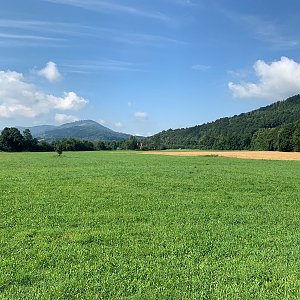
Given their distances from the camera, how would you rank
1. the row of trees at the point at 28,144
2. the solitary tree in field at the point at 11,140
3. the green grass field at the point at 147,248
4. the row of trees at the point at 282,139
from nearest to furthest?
the green grass field at the point at 147,248, the row of trees at the point at 282,139, the solitary tree in field at the point at 11,140, the row of trees at the point at 28,144

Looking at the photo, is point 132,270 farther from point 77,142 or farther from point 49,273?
point 77,142

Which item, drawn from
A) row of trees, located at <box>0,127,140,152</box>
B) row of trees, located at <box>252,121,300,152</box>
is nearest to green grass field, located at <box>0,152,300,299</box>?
row of trees, located at <box>0,127,140,152</box>

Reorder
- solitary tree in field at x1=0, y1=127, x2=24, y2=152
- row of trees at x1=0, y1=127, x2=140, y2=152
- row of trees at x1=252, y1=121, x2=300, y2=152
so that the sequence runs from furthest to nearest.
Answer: row of trees at x1=0, y1=127, x2=140, y2=152
solitary tree in field at x1=0, y1=127, x2=24, y2=152
row of trees at x1=252, y1=121, x2=300, y2=152

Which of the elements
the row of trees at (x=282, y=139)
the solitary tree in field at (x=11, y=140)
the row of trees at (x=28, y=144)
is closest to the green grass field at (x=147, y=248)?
the row of trees at (x=28, y=144)

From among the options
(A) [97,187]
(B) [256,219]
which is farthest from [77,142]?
(B) [256,219]

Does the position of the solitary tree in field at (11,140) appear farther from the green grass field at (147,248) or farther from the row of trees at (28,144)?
the green grass field at (147,248)

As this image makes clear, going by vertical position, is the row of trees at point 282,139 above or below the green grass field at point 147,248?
above

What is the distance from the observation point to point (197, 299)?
636 centimetres

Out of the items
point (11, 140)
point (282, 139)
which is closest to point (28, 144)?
point (11, 140)

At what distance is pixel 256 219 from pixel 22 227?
8106 millimetres

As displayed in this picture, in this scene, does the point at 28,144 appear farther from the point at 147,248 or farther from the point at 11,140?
the point at 147,248

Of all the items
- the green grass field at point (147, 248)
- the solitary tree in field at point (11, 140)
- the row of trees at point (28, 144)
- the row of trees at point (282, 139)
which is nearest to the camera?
the green grass field at point (147, 248)

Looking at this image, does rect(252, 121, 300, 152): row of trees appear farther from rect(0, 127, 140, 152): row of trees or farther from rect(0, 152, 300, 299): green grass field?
rect(0, 152, 300, 299): green grass field

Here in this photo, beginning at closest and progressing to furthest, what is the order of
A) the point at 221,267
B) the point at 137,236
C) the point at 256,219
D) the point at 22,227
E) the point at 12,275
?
the point at 12,275 → the point at 221,267 → the point at 137,236 → the point at 22,227 → the point at 256,219
